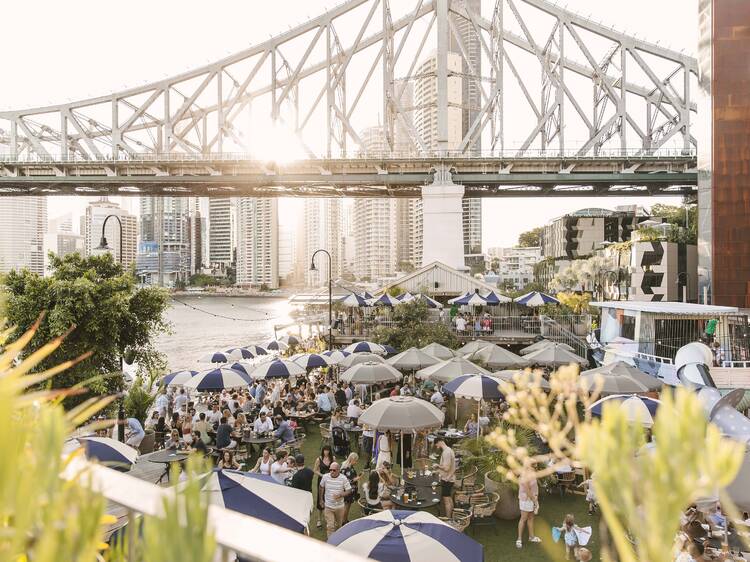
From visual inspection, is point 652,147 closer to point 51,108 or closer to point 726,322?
point 726,322

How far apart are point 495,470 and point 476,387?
2.03 metres

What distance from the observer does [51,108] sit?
56.2 metres

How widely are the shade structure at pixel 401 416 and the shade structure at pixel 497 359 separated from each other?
17.6 ft

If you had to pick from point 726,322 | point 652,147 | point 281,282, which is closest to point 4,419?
point 726,322

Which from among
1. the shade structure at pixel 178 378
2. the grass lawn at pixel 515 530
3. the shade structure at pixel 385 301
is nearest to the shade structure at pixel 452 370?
the grass lawn at pixel 515 530

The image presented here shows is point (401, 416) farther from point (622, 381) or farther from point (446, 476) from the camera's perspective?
point (622, 381)

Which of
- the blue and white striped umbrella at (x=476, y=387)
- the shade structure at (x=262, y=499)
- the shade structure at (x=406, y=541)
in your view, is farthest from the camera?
the blue and white striped umbrella at (x=476, y=387)

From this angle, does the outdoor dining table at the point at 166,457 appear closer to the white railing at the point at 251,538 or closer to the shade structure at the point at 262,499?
the shade structure at the point at 262,499

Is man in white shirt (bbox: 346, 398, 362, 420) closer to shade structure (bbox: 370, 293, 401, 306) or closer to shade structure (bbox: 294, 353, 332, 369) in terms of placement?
shade structure (bbox: 294, 353, 332, 369)

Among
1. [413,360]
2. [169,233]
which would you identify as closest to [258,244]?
[169,233]

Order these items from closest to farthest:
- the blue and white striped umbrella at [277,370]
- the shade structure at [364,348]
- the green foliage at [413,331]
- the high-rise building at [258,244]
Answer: the blue and white striped umbrella at [277,370]
the shade structure at [364,348]
the green foliage at [413,331]
the high-rise building at [258,244]

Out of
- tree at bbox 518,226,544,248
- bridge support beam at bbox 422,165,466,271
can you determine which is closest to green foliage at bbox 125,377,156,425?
bridge support beam at bbox 422,165,466,271

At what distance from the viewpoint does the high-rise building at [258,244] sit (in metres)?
174

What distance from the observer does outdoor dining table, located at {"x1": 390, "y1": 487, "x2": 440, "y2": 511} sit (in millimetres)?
7785
